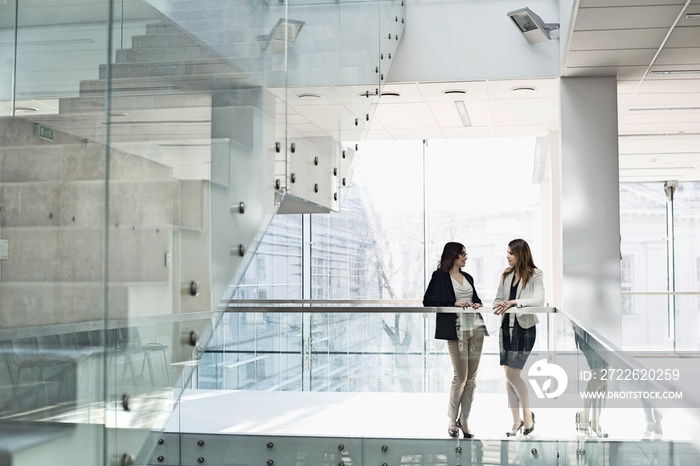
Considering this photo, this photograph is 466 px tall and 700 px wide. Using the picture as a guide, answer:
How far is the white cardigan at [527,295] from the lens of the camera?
6898mm

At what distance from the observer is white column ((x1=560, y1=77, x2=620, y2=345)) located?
25.7ft

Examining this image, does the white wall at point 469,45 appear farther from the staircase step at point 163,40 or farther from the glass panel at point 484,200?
the glass panel at point 484,200

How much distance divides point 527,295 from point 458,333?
0.71 m

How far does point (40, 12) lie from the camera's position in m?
2.14

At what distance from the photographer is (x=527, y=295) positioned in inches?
280

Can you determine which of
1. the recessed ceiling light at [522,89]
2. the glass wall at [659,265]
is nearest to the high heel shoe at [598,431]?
the recessed ceiling light at [522,89]

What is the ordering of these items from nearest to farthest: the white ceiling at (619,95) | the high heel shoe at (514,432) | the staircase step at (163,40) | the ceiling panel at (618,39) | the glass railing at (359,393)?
the staircase step at (163,40) < the white ceiling at (619,95) < the ceiling panel at (618,39) < the glass railing at (359,393) < the high heel shoe at (514,432)

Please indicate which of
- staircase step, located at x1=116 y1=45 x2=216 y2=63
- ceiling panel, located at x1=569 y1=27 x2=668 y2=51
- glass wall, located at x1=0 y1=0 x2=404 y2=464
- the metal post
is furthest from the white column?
the metal post

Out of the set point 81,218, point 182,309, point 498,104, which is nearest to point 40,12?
point 81,218

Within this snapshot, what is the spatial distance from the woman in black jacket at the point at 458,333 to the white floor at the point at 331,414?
9cm

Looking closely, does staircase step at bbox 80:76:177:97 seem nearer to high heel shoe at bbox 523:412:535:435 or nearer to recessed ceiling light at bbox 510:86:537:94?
high heel shoe at bbox 523:412:535:435

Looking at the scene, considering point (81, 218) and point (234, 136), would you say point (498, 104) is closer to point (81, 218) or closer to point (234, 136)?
point (234, 136)

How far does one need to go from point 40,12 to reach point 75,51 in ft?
1.08

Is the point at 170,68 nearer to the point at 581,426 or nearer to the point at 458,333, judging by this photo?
the point at 581,426
